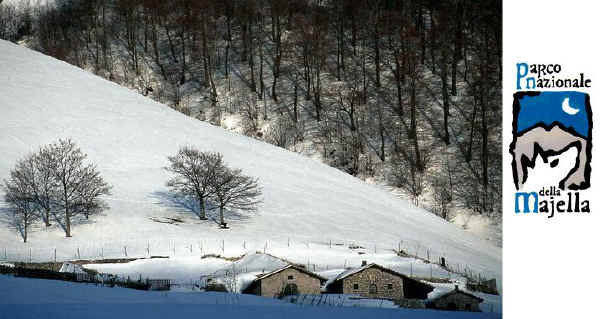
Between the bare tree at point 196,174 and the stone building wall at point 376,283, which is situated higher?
the bare tree at point 196,174

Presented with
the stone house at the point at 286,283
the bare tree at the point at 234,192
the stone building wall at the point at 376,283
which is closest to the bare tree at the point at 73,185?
the bare tree at the point at 234,192

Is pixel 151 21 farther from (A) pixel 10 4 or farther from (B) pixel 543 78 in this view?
(B) pixel 543 78

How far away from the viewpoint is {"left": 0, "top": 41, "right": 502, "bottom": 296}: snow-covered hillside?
139 ft

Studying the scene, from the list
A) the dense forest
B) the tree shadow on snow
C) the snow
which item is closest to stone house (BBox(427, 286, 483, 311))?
the snow

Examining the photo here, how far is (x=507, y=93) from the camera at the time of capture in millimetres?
10758

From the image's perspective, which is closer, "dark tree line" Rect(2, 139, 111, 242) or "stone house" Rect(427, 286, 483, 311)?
"stone house" Rect(427, 286, 483, 311)

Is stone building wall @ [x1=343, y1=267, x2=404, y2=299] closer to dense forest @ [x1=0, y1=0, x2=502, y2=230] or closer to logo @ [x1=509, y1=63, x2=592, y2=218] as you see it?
dense forest @ [x1=0, y1=0, x2=502, y2=230]

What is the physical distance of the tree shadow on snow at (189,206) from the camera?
160ft

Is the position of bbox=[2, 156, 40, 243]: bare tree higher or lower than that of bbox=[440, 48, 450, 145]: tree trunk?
lower

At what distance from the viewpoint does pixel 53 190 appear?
4997 cm

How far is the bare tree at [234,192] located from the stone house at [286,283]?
45.8 feet

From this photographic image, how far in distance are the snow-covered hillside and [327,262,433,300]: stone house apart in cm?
452

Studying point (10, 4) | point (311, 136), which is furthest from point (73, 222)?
point (10, 4)

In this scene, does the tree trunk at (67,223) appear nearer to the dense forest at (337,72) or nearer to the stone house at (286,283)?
the stone house at (286,283)
